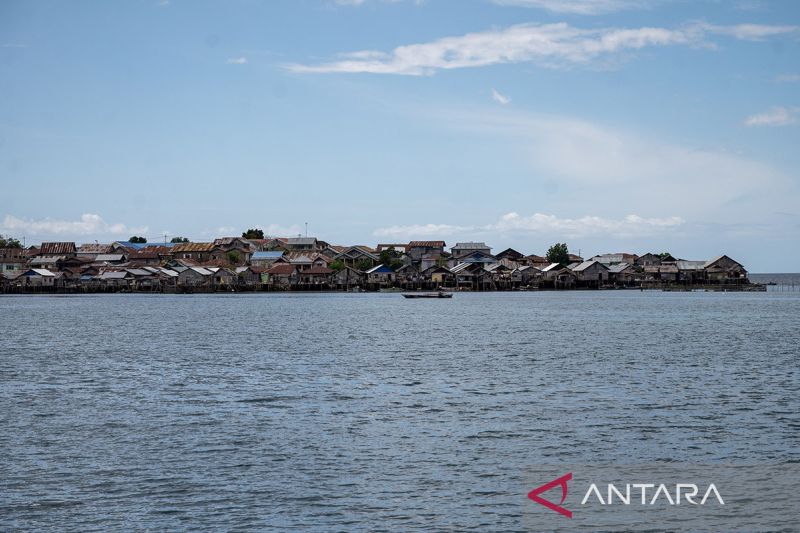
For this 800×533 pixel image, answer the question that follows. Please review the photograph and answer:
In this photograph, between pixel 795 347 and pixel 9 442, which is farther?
pixel 795 347

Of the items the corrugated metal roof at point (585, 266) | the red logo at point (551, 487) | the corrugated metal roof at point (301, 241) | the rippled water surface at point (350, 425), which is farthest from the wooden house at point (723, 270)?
the red logo at point (551, 487)

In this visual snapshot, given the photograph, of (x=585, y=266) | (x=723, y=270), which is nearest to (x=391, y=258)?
(x=585, y=266)

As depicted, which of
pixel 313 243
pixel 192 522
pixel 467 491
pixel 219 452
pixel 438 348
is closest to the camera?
pixel 192 522

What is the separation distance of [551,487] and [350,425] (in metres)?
7.19

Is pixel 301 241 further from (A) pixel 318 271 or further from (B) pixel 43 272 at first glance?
(B) pixel 43 272

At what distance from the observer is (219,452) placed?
734 inches

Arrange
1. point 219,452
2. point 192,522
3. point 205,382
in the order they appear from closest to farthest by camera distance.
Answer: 1. point 192,522
2. point 219,452
3. point 205,382

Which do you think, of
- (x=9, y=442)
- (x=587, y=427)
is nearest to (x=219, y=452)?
(x=9, y=442)

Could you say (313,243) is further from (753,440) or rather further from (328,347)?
(753,440)

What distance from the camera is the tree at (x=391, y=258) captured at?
487 feet

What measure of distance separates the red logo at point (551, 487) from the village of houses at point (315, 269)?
424 feet

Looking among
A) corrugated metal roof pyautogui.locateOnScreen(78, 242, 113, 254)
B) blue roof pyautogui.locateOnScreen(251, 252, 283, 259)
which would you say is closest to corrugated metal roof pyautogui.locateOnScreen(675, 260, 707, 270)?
blue roof pyautogui.locateOnScreen(251, 252, 283, 259)

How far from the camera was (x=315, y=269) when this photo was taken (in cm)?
14575

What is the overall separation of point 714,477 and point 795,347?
107ft
